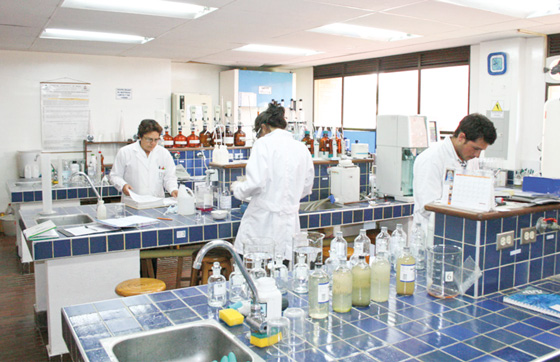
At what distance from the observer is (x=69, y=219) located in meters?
4.16

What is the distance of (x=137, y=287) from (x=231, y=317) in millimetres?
1536

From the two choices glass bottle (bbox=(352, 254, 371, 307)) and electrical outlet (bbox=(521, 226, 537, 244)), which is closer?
glass bottle (bbox=(352, 254, 371, 307))

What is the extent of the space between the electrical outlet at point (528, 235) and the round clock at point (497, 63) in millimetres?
4437

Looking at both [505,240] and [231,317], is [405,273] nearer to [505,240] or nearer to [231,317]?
[505,240]

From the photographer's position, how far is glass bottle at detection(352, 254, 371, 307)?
211 cm

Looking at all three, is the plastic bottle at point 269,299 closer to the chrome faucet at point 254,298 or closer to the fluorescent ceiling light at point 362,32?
the chrome faucet at point 254,298

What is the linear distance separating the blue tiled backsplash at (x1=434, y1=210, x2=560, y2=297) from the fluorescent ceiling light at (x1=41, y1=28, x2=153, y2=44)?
4.96 metres

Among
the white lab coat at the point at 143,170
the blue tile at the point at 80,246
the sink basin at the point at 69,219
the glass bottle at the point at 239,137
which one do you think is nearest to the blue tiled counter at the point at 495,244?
the blue tile at the point at 80,246

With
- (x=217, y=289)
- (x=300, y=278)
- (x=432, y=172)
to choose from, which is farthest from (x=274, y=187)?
(x=217, y=289)

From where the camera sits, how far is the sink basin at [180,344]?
1.82m

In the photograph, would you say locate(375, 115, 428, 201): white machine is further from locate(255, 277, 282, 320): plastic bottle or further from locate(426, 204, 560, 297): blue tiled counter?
locate(255, 277, 282, 320): plastic bottle

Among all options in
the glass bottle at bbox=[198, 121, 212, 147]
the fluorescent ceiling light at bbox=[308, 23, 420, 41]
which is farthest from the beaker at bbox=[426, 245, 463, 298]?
the glass bottle at bbox=[198, 121, 212, 147]

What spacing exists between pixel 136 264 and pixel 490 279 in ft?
7.99

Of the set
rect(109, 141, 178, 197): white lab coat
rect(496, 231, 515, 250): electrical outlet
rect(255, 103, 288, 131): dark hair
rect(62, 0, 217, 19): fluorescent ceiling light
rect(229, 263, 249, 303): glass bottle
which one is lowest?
rect(229, 263, 249, 303): glass bottle
